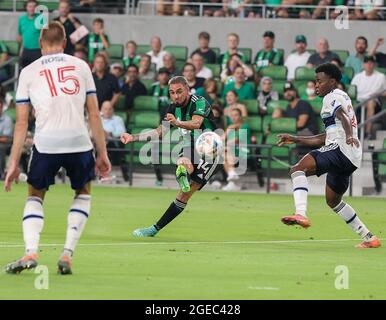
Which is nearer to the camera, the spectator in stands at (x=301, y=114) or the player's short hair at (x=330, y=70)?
the player's short hair at (x=330, y=70)

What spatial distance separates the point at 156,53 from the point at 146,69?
1.87ft

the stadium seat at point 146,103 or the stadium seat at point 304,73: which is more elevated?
the stadium seat at point 304,73

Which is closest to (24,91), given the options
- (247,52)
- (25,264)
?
(25,264)

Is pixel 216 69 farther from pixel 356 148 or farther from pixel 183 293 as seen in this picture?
pixel 183 293

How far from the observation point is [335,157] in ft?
51.3

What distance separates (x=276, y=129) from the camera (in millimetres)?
26781

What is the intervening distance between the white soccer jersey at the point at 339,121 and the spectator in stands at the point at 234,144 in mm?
10295

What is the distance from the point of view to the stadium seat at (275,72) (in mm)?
27844

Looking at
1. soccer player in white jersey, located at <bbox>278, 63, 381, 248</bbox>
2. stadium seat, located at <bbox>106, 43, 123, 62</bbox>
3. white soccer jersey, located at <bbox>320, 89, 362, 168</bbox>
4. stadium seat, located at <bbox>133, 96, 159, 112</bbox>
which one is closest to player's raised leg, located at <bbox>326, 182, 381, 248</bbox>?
soccer player in white jersey, located at <bbox>278, 63, 381, 248</bbox>

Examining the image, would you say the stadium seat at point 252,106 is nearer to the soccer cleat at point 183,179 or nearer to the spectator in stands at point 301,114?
the spectator in stands at point 301,114

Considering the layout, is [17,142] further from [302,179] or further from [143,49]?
[143,49]

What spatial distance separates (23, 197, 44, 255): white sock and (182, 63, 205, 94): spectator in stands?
14.7m

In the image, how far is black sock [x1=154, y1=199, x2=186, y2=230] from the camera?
1672 cm

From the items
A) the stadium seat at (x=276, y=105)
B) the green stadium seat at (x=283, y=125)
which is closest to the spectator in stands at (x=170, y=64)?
the stadium seat at (x=276, y=105)
